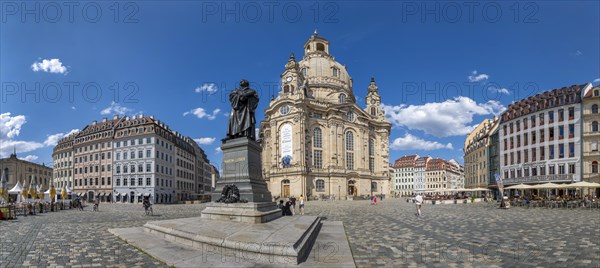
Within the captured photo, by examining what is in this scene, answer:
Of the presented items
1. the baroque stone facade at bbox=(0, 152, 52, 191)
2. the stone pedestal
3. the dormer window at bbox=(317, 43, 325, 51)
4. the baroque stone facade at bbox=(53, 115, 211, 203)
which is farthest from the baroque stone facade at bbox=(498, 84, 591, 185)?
the baroque stone facade at bbox=(0, 152, 52, 191)

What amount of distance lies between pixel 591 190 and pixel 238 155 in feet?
177

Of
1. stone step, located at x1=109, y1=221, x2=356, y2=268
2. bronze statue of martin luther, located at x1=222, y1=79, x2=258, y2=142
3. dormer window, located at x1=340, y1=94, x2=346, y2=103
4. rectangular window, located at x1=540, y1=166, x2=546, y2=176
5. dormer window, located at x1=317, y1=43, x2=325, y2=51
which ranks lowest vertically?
rectangular window, located at x1=540, y1=166, x2=546, y2=176

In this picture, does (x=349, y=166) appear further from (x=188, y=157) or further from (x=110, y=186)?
(x=110, y=186)

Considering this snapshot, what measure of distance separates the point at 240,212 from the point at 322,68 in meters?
83.8

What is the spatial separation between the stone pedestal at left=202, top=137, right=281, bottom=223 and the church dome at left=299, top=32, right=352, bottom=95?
77.0 meters

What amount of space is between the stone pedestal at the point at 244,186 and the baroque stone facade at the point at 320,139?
189ft

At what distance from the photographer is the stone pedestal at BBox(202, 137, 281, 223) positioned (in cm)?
1319

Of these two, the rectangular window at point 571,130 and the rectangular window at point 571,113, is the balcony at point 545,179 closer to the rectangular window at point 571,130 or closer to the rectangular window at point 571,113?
the rectangular window at point 571,130

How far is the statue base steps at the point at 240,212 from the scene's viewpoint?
1280 centimetres

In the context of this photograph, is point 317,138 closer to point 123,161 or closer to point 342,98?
point 342,98

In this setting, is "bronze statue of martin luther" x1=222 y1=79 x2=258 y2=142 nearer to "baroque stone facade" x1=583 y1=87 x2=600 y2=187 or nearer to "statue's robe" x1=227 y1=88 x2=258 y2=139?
"statue's robe" x1=227 y1=88 x2=258 y2=139

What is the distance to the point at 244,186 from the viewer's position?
14234 mm

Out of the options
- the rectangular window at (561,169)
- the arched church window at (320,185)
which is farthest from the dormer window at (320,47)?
the rectangular window at (561,169)

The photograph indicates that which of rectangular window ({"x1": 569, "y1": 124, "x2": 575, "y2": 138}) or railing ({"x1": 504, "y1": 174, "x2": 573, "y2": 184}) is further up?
rectangular window ({"x1": 569, "y1": 124, "x2": 575, "y2": 138})
